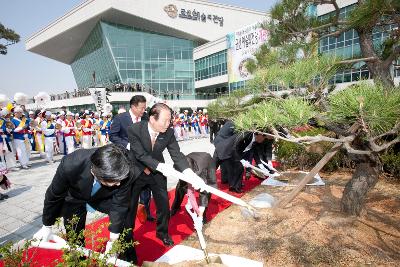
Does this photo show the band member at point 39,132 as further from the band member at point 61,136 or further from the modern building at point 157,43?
the modern building at point 157,43

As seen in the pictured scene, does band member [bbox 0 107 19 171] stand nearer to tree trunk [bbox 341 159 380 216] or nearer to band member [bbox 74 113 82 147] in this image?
band member [bbox 74 113 82 147]

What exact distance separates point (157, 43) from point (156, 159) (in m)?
33.7

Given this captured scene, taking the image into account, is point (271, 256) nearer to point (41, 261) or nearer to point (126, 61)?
point (41, 261)

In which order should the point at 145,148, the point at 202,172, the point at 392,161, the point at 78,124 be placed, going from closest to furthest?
1. the point at 145,148
2. the point at 202,172
3. the point at 392,161
4. the point at 78,124

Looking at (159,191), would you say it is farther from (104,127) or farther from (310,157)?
(104,127)

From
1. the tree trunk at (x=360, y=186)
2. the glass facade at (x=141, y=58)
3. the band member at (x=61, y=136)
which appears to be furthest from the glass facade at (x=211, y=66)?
the tree trunk at (x=360, y=186)

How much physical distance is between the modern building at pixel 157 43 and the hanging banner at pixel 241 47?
471cm

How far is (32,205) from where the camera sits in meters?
4.61

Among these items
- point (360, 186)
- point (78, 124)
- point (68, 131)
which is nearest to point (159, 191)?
point (360, 186)

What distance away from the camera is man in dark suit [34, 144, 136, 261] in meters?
1.94

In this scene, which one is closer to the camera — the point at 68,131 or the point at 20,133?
the point at 20,133

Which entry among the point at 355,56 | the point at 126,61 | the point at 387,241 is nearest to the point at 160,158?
the point at 387,241

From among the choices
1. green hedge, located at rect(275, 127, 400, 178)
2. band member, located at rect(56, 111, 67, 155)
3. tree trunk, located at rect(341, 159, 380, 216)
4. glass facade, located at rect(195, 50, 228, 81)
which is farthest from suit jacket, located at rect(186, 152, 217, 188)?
glass facade, located at rect(195, 50, 228, 81)

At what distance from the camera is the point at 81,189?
7.35 ft
